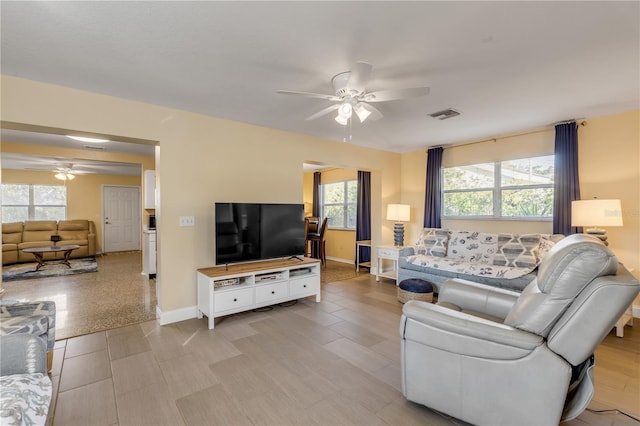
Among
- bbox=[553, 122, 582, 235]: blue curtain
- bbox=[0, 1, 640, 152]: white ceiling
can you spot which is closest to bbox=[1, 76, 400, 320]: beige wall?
bbox=[0, 1, 640, 152]: white ceiling

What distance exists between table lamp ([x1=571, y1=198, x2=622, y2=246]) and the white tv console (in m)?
3.25

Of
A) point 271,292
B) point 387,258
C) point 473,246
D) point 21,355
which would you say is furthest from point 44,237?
point 473,246

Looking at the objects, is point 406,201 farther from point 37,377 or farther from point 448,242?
point 37,377

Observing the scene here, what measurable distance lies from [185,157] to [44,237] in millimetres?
6490

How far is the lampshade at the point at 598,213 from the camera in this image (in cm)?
313

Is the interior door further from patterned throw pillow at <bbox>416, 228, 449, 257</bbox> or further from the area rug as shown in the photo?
patterned throw pillow at <bbox>416, 228, 449, 257</bbox>

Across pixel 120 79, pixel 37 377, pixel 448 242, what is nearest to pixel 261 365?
pixel 37 377

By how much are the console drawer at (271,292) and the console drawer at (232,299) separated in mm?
106

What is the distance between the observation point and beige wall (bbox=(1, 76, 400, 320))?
2.70 m

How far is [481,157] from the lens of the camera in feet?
15.8

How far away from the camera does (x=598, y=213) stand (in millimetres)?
3201

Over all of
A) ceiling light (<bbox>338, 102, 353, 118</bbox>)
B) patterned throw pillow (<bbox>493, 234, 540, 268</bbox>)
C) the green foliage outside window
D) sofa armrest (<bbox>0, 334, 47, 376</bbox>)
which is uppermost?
ceiling light (<bbox>338, 102, 353, 118</bbox>)

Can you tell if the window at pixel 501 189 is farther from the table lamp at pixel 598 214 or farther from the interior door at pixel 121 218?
the interior door at pixel 121 218

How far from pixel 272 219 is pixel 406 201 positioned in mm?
3155
